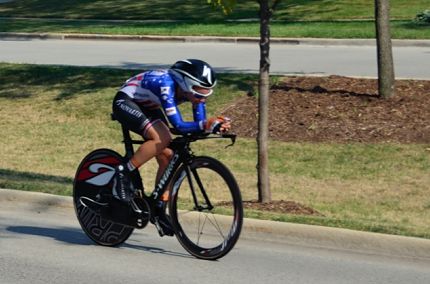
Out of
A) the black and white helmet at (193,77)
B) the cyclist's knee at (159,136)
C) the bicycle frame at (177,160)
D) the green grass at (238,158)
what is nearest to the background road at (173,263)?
the bicycle frame at (177,160)

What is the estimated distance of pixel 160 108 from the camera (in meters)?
7.73

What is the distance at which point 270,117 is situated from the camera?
47.1 feet

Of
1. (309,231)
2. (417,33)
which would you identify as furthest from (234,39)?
(309,231)

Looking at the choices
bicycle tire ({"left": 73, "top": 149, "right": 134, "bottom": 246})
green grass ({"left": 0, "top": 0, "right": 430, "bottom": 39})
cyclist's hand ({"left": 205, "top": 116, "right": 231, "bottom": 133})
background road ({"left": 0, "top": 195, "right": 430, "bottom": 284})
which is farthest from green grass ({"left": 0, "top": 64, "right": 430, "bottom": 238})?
green grass ({"left": 0, "top": 0, "right": 430, "bottom": 39})

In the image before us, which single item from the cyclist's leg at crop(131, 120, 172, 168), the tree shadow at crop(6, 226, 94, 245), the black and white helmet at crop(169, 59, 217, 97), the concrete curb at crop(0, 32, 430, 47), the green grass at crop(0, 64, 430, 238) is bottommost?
the concrete curb at crop(0, 32, 430, 47)

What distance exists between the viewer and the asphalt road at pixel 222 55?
1855 cm

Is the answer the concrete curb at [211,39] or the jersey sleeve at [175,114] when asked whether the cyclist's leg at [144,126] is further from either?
the concrete curb at [211,39]

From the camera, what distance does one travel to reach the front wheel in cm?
725

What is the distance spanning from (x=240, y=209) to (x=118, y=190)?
1.15m

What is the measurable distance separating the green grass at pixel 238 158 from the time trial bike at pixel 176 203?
3.75 feet

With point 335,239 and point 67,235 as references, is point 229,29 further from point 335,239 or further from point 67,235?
point 335,239

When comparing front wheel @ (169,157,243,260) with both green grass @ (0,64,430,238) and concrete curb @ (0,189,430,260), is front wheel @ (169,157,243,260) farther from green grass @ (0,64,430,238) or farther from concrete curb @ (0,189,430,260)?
green grass @ (0,64,430,238)

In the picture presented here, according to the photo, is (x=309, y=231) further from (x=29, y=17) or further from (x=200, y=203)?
(x=29, y=17)

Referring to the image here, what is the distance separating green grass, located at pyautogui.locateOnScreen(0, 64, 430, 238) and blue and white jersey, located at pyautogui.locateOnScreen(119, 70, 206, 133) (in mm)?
1752
